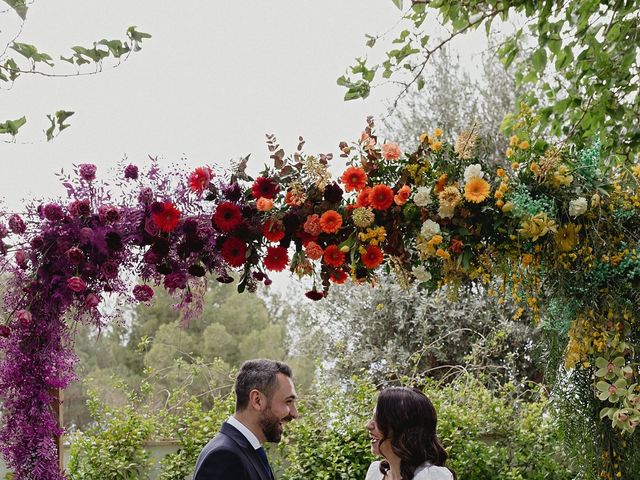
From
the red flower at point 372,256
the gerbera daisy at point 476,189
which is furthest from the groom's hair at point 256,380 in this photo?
the gerbera daisy at point 476,189

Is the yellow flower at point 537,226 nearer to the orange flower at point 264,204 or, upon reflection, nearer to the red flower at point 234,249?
the orange flower at point 264,204

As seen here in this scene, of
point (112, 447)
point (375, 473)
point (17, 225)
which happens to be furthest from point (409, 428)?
point (112, 447)

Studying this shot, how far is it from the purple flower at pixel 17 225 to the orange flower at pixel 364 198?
4.22 feet

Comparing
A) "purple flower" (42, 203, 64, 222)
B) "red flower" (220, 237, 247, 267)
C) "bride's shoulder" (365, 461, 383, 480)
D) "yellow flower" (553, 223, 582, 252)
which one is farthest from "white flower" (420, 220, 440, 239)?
"purple flower" (42, 203, 64, 222)

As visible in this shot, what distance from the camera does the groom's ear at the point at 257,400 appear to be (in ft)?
9.22

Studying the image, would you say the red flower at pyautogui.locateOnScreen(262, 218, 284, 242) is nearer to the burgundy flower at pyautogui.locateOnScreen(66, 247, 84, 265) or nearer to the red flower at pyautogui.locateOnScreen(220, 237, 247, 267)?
the red flower at pyautogui.locateOnScreen(220, 237, 247, 267)

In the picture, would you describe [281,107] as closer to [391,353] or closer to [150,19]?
[150,19]

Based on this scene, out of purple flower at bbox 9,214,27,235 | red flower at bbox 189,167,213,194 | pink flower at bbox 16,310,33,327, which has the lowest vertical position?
pink flower at bbox 16,310,33,327

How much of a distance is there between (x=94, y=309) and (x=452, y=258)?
143cm

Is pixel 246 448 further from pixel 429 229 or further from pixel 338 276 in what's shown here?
pixel 429 229

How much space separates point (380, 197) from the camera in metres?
3.14

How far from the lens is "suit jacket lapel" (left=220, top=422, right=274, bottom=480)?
271 cm

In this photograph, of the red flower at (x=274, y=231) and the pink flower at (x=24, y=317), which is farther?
the red flower at (x=274, y=231)

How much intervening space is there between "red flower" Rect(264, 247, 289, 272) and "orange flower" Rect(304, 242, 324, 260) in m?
0.10
